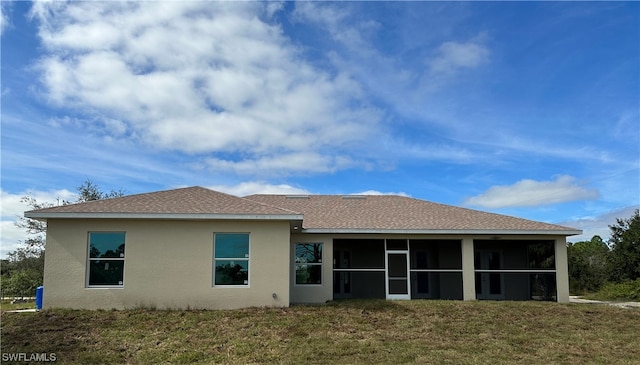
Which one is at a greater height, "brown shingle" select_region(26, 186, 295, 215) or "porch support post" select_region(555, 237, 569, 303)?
"brown shingle" select_region(26, 186, 295, 215)

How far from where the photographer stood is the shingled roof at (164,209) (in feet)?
47.8

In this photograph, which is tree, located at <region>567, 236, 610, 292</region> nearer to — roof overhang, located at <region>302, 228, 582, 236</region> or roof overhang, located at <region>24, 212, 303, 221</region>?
roof overhang, located at <region>302, 228, 582, 236</region>

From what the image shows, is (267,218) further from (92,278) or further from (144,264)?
(92,278)

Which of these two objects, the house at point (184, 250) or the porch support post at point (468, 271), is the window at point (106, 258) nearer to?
the house at point (184, 250)

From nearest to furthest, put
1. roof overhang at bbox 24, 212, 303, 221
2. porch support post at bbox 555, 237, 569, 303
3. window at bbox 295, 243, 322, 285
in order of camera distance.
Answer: roof overhang at bbox 24, 212, 303, 221
window at bbox 295, 243, 322, 285
porch support post at bbox 555, 237, 569, 303

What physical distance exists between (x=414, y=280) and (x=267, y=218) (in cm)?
A: 909

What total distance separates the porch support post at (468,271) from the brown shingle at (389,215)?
71 centimetres

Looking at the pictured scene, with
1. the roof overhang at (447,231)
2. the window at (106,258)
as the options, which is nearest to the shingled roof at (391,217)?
the roof overhang at (447,231)

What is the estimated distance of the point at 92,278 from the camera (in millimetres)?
14664

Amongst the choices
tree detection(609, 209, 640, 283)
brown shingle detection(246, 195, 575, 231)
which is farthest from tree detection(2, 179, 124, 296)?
tree detection(609, 209, 640, 283)

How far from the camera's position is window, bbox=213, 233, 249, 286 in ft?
49.1

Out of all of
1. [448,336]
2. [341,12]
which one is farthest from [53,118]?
[448,336]

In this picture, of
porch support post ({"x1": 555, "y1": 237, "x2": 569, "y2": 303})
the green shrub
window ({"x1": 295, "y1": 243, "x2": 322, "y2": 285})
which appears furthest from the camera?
the green shrub

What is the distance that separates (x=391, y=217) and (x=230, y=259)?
7.50 meters
